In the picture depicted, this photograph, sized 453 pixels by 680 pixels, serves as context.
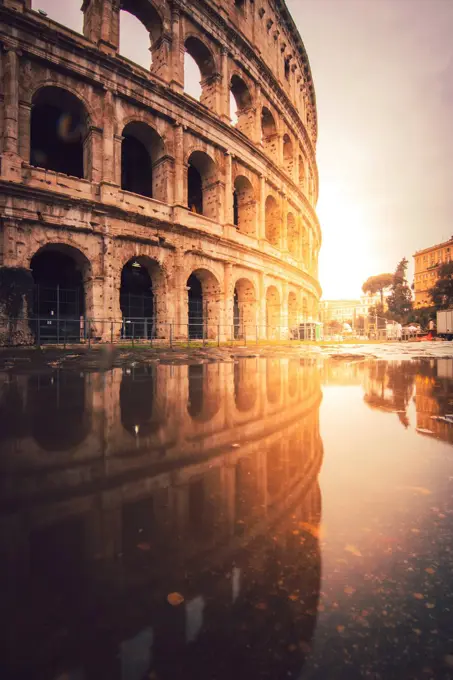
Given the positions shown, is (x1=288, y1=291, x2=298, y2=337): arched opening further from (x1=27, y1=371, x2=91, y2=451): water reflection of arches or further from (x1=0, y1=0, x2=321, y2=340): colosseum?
(x1=27, y1=371, x2=91, y2=451): water reflection of arches

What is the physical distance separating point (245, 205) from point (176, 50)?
27.5 feet

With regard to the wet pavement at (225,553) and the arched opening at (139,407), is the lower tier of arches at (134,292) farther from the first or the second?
the wet pavement at (225,553)

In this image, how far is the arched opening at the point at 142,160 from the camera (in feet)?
54.0

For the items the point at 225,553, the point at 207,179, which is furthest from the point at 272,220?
the point at 225,553

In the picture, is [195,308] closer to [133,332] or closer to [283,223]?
[133,332]

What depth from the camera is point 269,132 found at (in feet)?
79.8

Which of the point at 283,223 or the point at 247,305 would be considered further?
the point at 283,223

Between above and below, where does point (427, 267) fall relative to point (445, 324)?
above

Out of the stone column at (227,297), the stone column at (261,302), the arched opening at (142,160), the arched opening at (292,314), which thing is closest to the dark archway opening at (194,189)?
the arched opening at (142,160)

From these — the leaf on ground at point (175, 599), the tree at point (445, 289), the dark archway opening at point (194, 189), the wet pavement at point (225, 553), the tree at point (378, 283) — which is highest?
the tree at point (378, 283)

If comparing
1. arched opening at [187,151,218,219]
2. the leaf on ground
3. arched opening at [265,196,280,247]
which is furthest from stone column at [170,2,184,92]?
the leaf on ground

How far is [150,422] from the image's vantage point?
111 inches

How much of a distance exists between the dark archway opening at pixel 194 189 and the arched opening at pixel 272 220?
5199 millimetres

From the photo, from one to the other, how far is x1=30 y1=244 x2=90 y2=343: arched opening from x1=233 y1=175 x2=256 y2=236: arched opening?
1044 centimetres
